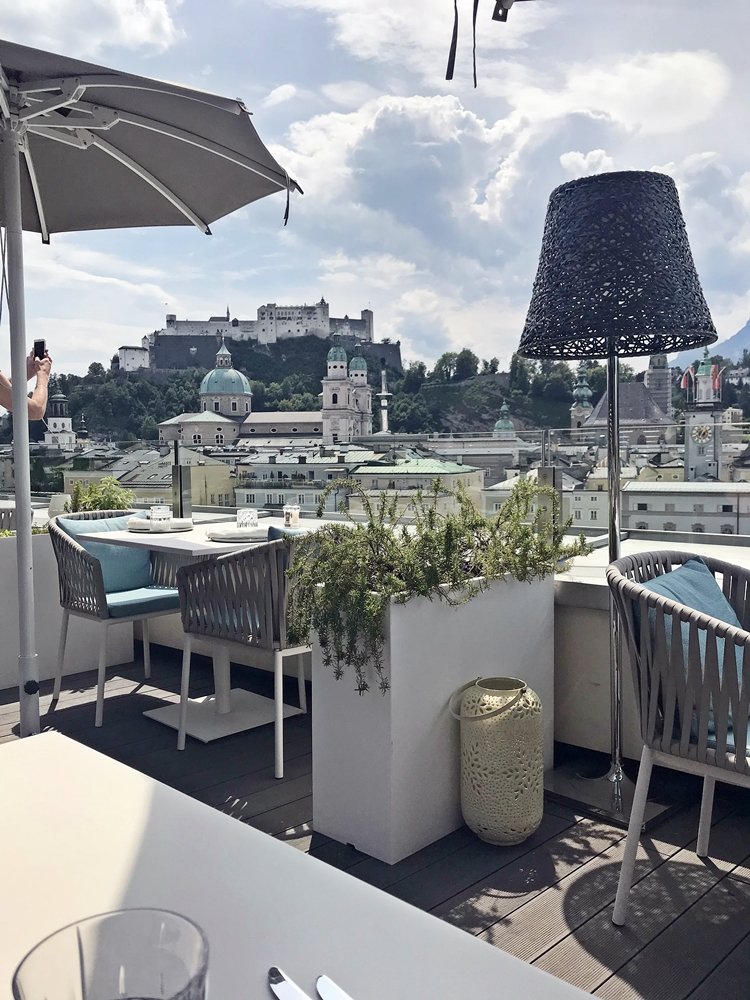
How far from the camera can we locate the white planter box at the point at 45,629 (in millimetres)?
3924

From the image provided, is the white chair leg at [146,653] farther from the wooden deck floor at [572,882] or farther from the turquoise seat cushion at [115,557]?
the wooden deck floor at [572,882]

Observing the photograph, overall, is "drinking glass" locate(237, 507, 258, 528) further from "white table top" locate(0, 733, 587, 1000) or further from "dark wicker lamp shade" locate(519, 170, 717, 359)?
"white table top" locate(0, 733, 587, 1000)

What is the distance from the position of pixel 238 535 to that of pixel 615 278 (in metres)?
1.80

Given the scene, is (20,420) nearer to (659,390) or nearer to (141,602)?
(141,602)

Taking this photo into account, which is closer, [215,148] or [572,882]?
[572,882]

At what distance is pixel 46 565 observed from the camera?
411cm

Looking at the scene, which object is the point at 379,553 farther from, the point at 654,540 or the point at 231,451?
the point at 231,451

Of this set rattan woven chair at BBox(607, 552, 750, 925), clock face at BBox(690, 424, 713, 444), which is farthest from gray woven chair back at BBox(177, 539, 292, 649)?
clock face at BBox(690, 424, 713, 444)

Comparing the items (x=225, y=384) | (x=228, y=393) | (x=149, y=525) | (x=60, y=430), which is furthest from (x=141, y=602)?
(x=225, y=384)

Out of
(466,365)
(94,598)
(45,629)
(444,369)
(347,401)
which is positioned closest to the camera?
(94,598)

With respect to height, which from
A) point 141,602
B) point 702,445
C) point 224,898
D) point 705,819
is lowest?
point 705,819

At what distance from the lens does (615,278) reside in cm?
232

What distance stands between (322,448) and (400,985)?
5.35m

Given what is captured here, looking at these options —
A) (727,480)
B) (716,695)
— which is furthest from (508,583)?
(727,480)
